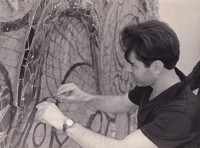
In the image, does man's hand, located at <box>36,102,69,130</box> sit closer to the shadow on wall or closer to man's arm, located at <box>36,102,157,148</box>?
man's arm, located at <box>36,102,157,148</box>

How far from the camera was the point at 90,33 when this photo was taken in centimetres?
126

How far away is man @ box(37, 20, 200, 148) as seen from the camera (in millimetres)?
1058

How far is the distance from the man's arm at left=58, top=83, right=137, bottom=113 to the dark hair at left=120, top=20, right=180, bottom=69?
0.91ft

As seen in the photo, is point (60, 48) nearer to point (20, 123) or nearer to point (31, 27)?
point (31, 27)

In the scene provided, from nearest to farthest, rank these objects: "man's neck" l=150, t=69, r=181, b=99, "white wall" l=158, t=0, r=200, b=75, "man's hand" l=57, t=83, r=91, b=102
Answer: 1. "man's hand" l=57, t=83, r=91, b=102
2. "man's neck" l=150, t=69, r=181, b=99
3. "white wall" l=158, t=0, r=200, b=75

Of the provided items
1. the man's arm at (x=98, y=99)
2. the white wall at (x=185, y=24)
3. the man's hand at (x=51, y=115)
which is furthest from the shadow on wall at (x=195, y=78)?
the man's hand at (x=51, y=115)

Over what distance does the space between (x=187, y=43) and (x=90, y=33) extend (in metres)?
0.89

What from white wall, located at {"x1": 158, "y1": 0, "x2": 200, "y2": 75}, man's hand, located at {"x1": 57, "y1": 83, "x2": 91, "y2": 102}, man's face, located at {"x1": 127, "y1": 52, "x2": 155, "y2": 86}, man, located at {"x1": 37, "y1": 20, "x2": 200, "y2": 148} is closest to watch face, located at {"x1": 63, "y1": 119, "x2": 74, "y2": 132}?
man, located at {"x1": 37, "y1": 20, "x2": 200, "y2": 148}

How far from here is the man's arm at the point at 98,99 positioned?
1141 millimetres

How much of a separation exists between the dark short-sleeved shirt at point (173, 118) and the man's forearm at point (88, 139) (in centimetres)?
14

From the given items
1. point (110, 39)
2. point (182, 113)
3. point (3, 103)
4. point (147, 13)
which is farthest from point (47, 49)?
point (147, 13)

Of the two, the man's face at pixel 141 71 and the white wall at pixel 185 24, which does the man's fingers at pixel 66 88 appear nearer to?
the man's face at pixel 141 71

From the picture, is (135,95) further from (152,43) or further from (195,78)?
(195,78)

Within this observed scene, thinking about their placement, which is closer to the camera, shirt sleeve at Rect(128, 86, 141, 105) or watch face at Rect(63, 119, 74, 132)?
watch face at Rect(63, 119, 74, 132)
